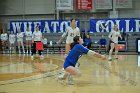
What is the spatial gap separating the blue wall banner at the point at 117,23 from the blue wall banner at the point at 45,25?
1.54 m

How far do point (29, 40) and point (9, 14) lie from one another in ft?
21.2

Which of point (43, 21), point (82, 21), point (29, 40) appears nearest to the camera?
point (29, 40)

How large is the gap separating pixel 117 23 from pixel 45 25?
6.22 m

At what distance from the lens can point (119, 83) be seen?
9.14 m

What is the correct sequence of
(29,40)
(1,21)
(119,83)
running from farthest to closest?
(1,21), (29,40), (119,83)

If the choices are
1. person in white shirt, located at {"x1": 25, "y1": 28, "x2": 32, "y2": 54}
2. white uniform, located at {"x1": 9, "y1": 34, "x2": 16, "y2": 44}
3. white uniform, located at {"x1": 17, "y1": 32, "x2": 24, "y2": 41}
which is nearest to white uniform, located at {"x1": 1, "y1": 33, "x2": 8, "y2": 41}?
white uniform, located at {"x1": 9, "y1": 34, "x2": 16, "y2": 44}

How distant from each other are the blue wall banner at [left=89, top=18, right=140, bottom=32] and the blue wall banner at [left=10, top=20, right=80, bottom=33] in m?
1.54

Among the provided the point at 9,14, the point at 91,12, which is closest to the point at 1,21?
the point at 9,14

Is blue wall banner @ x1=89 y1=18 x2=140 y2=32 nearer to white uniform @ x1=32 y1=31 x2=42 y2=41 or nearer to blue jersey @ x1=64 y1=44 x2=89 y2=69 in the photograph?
white uniform @ x1=32 y1=31 x2=42 y2=41

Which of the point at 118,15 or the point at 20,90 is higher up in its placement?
the point at 118,15

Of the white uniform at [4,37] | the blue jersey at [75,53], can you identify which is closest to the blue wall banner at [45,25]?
the white uniform at [4,37]

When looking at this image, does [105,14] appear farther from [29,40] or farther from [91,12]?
[29,40]

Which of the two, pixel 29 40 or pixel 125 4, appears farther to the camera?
pixel 125 4

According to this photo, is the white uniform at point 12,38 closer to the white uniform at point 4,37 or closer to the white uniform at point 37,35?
the white uniform at point 4,37
